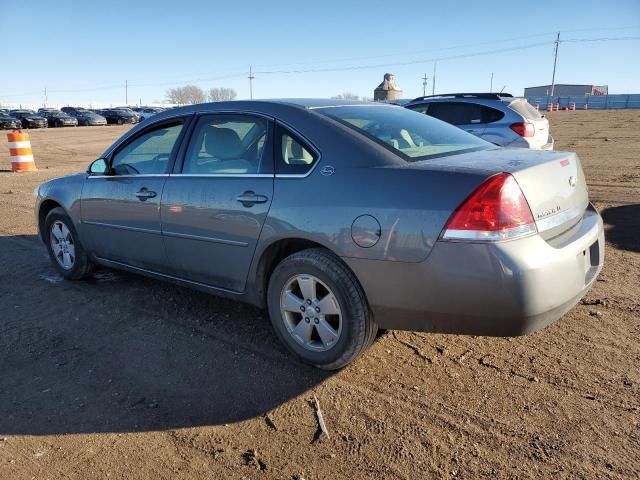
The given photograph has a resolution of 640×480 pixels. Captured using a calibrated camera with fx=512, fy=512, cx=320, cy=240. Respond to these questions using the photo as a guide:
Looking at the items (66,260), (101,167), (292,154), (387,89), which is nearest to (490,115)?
(292,154)

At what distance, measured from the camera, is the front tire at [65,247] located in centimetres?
486

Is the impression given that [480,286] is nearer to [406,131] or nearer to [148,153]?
[406,131]

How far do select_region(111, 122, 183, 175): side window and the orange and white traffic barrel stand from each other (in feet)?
35.3

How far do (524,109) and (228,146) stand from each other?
6908 mm

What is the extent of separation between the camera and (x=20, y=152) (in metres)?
13.4

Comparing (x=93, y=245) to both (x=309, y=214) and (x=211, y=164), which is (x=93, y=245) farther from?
(x=309, y=214)

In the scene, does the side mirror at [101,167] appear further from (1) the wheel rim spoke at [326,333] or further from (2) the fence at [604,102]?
(2) the fence at [604,102]

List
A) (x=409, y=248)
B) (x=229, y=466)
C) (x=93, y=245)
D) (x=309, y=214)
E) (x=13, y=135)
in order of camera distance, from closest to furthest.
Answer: (x=229, y=466) → (x=409, y=248) → (x=309, y=214) → (x=93, y=245) → (x=13, y=135)

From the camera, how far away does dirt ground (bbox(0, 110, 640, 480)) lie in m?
2.44

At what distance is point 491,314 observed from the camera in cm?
256

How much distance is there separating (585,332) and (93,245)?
4099mm

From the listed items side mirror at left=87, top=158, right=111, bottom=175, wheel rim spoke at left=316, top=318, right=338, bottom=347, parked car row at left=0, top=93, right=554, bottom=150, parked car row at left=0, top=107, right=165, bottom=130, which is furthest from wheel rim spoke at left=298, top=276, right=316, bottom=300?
parked car row at left=0, top=107, right=165, bottom=130

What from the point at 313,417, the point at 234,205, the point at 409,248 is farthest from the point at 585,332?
the point at 234,205

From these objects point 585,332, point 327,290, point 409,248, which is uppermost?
point 409,248
